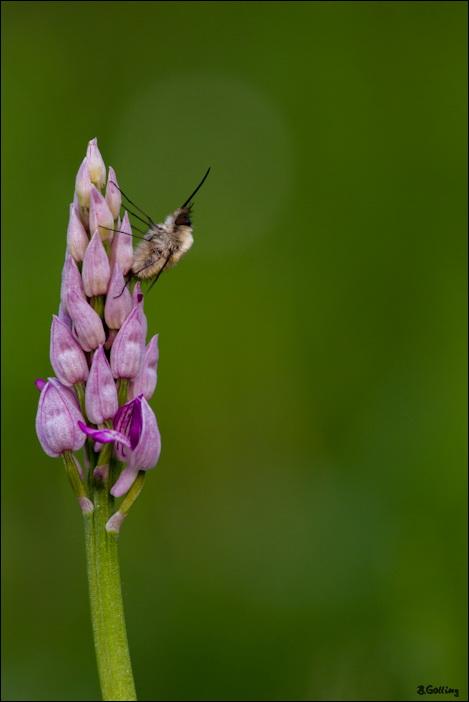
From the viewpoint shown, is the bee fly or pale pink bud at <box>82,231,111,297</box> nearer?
pale pink bud at <box>82,231,111,297</box>

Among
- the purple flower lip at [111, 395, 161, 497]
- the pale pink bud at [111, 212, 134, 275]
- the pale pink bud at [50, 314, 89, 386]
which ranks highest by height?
the pale pink bud at [111, 212, 134, 275]

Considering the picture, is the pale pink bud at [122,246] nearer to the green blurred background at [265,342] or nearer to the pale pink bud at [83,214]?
the pale pink bud at [83,214]

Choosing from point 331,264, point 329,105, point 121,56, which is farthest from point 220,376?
point 121,56

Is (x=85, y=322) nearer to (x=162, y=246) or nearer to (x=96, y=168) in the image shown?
(x=96, y=168)

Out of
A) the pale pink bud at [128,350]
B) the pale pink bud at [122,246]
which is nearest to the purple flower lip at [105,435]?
the pale pink bud at [128,350]

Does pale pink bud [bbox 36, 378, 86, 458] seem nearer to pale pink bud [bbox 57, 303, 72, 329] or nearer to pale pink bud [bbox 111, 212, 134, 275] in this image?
pale pink bud [bbox 57, 303, 72, 329]

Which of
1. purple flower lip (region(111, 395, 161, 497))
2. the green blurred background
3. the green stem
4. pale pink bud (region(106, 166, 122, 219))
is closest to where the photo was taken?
the green stem

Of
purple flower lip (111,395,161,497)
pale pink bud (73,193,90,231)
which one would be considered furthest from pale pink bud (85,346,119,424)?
pale pink bud (73,193,90,231)
